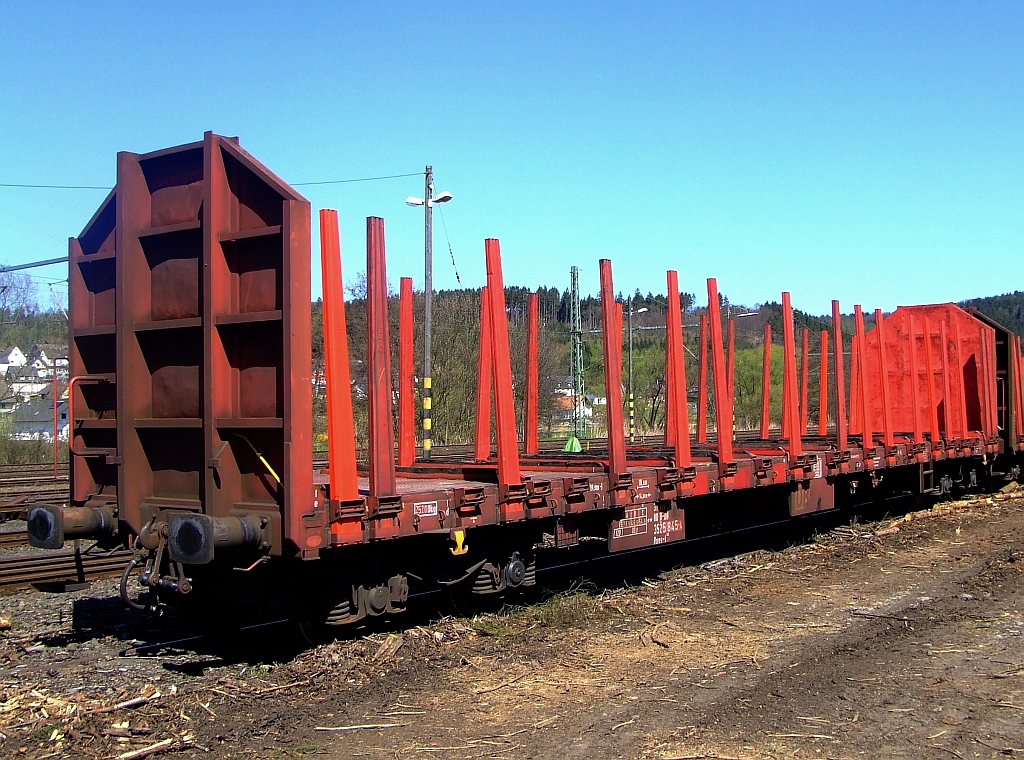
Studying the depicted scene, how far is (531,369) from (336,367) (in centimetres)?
495

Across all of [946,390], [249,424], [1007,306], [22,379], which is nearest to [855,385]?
[946,390]

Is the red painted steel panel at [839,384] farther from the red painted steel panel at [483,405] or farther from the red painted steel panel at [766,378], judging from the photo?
the red painted steel panel at [483,405]

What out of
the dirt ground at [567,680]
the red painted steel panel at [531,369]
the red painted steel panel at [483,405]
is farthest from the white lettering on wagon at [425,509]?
the red painted steel panel at [531,369]

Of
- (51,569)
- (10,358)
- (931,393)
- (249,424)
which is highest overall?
(10,358)

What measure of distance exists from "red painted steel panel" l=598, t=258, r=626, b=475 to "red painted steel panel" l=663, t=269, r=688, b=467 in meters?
1.03

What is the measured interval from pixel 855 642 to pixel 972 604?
2086 millimetres

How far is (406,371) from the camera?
9500 millimetres

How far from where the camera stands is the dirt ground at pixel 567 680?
16.6ft

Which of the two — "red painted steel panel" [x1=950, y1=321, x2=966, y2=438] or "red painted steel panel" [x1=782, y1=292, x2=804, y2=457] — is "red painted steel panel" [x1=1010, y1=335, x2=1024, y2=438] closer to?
"red painted steel panel" [x1=950, y1=321, x2=966, y2=438]

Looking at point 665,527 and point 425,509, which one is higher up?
point 425,509

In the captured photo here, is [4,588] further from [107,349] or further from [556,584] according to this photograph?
[556,584]

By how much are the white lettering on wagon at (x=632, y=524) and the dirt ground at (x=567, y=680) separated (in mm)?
676

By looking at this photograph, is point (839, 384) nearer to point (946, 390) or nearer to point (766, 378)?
point (766, 378)

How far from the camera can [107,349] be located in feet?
23.1
